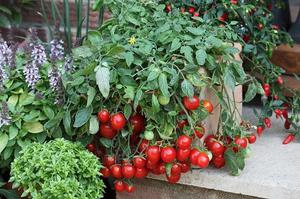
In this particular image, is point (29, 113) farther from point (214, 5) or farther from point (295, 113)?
point (295, 113)

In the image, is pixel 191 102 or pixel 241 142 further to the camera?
pixel 241 142

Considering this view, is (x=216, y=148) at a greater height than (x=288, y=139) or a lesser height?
greater

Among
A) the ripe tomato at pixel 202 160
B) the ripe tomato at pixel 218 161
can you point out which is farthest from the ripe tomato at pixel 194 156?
the ripe tomato at pixel 218 161

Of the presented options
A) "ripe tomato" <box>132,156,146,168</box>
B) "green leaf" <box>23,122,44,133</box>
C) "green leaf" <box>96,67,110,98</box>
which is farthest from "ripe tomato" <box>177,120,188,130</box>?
"green leaf" <box>23,122,44,133</box>

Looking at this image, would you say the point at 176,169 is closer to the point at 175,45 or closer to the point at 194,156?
the point at 194,156

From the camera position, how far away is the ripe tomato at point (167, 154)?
5.64 ft

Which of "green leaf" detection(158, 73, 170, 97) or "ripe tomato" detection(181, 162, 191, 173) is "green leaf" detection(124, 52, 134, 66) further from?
"ripe tomato" detection(181, 162, 191, 173)

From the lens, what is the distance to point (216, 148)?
5.99ft

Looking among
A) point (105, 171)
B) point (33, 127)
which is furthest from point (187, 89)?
point (33, 127)

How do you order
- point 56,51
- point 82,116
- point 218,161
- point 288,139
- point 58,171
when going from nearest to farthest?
point 58,171 → point 82,116 → point 218,161 → point 56,51 → point 288,139

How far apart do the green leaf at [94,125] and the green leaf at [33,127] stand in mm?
218

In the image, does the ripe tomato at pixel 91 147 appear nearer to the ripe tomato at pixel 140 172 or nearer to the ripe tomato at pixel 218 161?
the ripe tomato at pixel 140 172

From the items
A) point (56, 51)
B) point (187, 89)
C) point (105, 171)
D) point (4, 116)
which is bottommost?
point (105, 171)

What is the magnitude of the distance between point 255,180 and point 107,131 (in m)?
0.51
